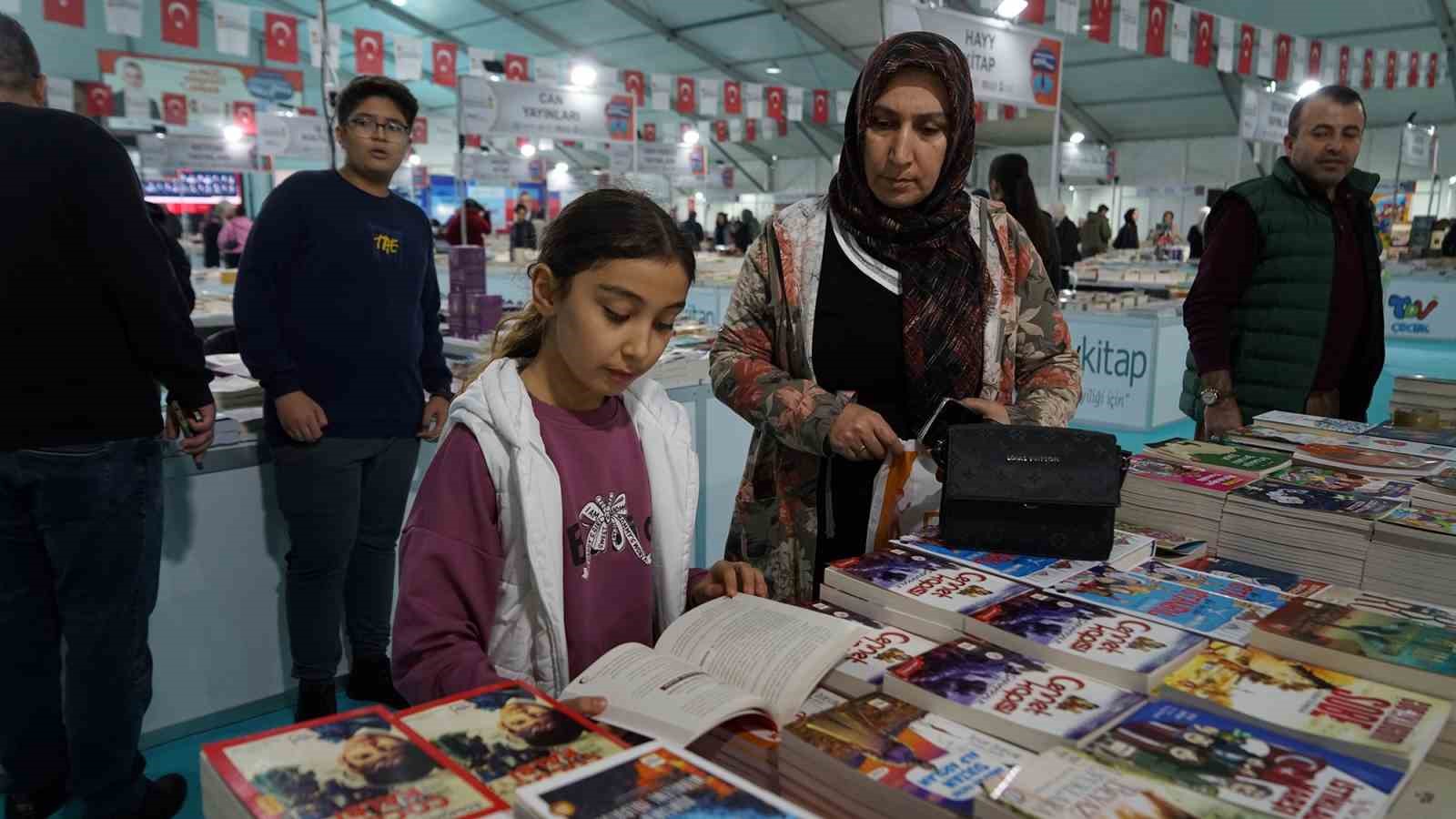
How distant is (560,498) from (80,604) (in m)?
1.29

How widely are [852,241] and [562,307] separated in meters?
0.58

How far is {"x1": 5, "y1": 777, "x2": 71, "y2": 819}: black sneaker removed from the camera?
200 cm

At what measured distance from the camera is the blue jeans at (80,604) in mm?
1756

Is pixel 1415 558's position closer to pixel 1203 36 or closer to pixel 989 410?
pixel 989 410

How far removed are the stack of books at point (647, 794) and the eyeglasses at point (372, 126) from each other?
2.04m

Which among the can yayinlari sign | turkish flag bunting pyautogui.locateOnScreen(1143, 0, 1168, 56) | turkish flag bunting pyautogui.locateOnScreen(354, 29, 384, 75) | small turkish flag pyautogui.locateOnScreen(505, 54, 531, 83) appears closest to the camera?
the can yayinlari sign

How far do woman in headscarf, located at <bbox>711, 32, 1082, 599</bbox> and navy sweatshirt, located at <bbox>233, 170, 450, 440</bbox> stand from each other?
116 cm

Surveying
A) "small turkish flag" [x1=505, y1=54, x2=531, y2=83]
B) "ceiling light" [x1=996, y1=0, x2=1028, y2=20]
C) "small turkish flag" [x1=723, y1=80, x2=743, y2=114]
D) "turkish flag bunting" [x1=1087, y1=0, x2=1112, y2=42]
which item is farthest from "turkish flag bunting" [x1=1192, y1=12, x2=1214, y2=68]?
"small turkish flag" [x1=505, y1=54, x2=531, y2=83]

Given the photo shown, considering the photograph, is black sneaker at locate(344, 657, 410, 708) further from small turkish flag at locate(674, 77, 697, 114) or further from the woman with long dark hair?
small turkish flag at locate(674, 77, 697, 114)

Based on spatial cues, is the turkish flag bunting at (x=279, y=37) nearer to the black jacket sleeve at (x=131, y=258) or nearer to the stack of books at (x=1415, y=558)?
the black jacket sleeve at (x=131, y=258)

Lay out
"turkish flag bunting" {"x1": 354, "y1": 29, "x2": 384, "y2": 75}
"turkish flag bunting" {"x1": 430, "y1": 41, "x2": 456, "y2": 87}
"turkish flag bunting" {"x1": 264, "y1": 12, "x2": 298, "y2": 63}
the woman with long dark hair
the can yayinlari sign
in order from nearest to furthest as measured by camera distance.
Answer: the woman with long dark hair < the can yayinlari sign < "turkish flag bunting" {"x1": 264, "y1": 12, "x2": 298, "y2": 63} < "turkish flag bunting" {"x1": 354, "y1": 29, "x2": 384, "y2": 75} < "turkish flag bunting" {"x1": 430, "y1": 41, "x2": 456, "y2": 87}

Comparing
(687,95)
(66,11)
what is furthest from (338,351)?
(687,95)

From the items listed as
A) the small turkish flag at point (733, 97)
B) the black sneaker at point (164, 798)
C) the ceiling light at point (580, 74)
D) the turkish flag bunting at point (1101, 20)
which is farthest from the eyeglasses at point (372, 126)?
the small turkish flag at point (733, 97)

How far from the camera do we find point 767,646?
3.13 feet
